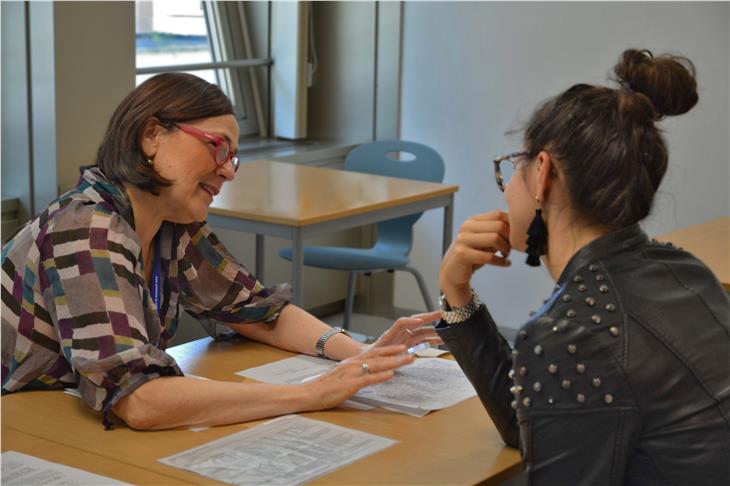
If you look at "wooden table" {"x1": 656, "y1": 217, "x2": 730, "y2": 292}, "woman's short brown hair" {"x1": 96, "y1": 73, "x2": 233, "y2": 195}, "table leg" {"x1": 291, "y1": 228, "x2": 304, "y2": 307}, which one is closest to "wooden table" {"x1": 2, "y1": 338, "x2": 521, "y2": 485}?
"woman's short brown hair" {"x1": 96, "y1": 73, "x2": 233, "y2": 195}

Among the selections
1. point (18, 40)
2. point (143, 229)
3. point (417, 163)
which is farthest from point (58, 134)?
point (143, 229)

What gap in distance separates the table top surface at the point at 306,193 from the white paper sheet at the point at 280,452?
182 centimetres

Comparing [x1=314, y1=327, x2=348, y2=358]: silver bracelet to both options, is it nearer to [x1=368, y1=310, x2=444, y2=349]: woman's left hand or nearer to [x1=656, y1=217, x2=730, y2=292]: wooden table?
[x1=368, y1=310, x2=444, y2=349]: woman's left hand

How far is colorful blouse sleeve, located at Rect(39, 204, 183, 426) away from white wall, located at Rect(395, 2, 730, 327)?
299 centimetres

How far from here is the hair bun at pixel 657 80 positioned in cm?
149

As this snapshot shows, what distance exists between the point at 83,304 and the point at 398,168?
122 inches

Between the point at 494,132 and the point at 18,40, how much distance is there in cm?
231

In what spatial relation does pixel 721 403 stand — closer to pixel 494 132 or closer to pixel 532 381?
pixel 532 381

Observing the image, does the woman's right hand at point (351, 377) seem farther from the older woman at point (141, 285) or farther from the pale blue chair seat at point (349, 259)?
the pale blue chair seat at point (349, 259)

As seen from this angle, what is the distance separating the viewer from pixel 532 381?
1.37 metres

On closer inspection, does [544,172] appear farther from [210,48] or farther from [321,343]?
[210,48]

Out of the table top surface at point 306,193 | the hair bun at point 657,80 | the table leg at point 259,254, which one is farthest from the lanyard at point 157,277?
the table leg at point 259,254

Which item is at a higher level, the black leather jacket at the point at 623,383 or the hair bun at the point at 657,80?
the hair bun at the point at 657,80

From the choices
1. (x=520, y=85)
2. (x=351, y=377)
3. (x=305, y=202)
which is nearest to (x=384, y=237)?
(x=305, y=202)
